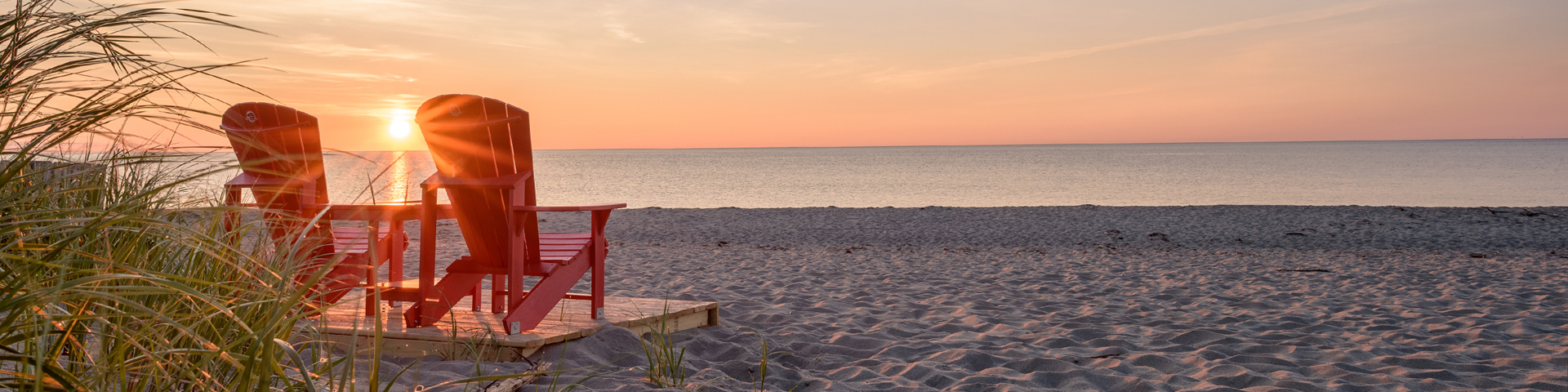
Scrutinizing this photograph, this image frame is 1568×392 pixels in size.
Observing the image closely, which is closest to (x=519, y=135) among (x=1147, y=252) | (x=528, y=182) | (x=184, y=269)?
(x=528, y=182)

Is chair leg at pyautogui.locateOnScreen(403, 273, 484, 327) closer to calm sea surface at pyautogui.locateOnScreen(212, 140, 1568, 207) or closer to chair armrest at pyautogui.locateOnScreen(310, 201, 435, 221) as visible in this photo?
chair armrest at pyautogui.locateOnScreen(310, 201, 435, 221)

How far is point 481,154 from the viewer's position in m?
3.16

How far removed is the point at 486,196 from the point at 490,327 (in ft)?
1.61

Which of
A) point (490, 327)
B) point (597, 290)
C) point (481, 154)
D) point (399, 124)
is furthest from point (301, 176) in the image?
point (399, 124)

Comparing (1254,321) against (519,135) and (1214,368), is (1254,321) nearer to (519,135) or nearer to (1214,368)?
(1214,368)

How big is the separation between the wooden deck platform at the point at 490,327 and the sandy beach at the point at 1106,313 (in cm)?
7

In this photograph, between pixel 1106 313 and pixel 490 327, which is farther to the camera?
pixel 1106 313

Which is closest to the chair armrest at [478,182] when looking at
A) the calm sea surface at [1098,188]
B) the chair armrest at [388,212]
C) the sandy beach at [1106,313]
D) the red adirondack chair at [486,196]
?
the red adirondack chair at [486,196]

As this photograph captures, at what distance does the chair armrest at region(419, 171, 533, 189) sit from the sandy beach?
63 cm

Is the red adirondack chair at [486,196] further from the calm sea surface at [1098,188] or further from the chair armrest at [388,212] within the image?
the calm sea surface at [1098,188]

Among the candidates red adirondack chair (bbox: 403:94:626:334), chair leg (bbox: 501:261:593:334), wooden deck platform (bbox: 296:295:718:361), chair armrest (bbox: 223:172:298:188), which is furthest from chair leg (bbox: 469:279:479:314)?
chair armrest (bbox: 223:172:298:188)

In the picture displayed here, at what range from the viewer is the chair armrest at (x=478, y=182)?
3.07 metres

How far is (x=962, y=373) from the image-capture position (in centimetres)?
315

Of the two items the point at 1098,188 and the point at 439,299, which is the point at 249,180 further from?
the point at 1098,188
